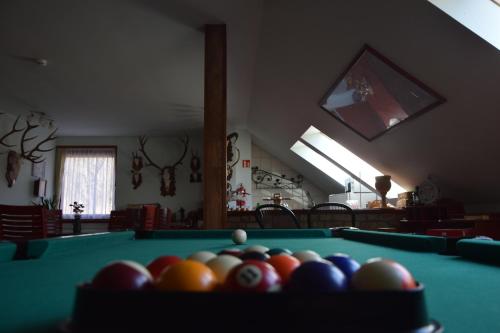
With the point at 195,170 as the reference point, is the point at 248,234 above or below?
below

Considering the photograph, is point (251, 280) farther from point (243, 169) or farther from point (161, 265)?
point (243, 169)

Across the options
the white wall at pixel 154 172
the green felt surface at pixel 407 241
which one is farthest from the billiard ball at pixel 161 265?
the white wall at pixel 154 172

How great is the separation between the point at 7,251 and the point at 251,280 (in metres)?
1.29

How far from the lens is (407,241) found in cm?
173

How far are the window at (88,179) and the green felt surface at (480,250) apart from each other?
882 centimetres

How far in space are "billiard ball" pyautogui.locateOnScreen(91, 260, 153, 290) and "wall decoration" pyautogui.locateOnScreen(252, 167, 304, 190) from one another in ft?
30.6

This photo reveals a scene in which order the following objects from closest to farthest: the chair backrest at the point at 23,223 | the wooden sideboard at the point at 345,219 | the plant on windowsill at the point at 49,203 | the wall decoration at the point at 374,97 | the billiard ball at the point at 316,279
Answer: the billiard ball at the point at 316,279 < the chair backrest at the point at 23,223 < the wall decoration at the point at 374,97 < the wooden sideboard at the point at 345,219 < the plant on windowsill at the point at 49,203

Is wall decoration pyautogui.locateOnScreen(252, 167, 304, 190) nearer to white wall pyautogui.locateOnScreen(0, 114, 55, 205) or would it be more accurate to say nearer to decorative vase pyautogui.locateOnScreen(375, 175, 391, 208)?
decorative vase pyautogui.locateOnScreen(375, 175, 391, 208)

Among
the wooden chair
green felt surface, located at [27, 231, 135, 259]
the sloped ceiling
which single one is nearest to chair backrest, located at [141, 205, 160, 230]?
the wooden chair

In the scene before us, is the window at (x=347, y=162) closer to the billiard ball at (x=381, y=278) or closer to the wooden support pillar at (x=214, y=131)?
the wooden support pillar at (x=214, y=131)

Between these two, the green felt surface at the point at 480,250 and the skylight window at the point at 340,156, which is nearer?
the green felt surface at the point at 480,250

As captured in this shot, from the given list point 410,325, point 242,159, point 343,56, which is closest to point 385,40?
point 343,56

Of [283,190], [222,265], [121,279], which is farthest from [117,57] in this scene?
[283,190]

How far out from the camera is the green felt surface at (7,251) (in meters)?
1.40
